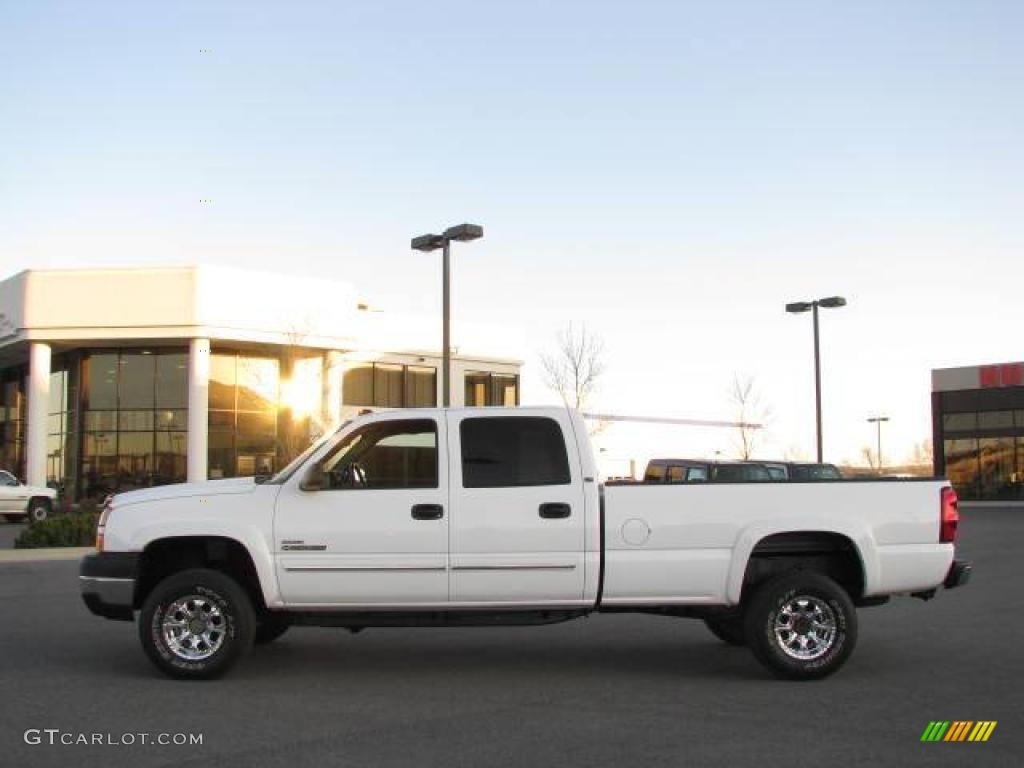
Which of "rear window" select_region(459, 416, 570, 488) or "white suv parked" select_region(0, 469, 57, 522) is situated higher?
"rear window" select_region(459, 416, 570, 488)

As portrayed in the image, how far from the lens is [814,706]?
750 centimetres

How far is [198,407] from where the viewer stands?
124ft

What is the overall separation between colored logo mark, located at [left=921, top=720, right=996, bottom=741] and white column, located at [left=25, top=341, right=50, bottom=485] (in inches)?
1416

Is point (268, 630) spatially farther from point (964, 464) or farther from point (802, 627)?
point (964, 464)

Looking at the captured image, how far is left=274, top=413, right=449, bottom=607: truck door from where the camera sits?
324 inches

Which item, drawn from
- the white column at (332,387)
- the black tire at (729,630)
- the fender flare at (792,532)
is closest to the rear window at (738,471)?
the black tire at (729,630)

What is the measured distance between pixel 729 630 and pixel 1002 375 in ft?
144

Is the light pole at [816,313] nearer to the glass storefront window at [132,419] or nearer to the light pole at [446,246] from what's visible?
the light pole at [446,246]

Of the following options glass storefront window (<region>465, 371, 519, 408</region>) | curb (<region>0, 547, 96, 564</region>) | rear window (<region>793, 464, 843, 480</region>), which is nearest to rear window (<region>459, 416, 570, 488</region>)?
curb (<region>0, 547, 96, 564</region>)

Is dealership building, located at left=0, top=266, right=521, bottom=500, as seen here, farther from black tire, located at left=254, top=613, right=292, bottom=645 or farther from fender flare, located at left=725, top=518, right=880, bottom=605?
fender flare, located at left=725, top=518, right=880, bottom=605

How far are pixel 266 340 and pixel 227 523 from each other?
31.1 m

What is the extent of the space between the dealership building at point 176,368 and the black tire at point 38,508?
447 centimetres

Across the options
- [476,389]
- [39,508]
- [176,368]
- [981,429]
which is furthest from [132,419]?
[981,429]

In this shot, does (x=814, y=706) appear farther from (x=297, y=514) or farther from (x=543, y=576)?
(x=297, y=514)
